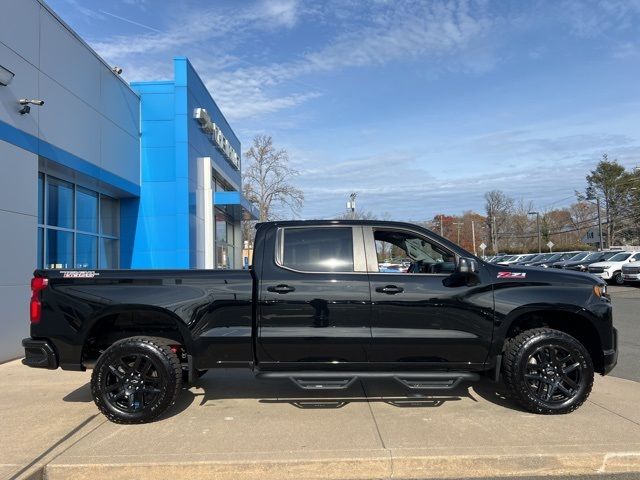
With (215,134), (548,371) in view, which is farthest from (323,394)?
(215,134)

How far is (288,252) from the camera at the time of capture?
5402mm

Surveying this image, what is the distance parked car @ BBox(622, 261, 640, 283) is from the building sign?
19391 mm

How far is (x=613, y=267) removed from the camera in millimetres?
26844

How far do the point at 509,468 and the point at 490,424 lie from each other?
33.5 inches

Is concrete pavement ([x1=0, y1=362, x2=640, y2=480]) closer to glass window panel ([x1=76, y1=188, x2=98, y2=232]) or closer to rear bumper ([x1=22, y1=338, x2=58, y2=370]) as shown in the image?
rear bumper ([x1=22, y1=338, x2=58, y2=370])

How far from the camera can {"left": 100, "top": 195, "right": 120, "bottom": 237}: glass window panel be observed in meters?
13.9

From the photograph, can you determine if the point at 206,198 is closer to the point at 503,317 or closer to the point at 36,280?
the point at 36,280

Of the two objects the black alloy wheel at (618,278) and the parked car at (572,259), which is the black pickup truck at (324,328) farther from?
the parked car at (572,259)

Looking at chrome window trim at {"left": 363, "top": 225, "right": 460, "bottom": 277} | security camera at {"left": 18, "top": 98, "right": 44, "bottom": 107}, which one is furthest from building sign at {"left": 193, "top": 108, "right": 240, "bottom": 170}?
chrome window trim at {"left": 363, "top": 225, "right": 460, "bottom": 277}

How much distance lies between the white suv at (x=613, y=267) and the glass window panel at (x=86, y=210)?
23757 millimetres

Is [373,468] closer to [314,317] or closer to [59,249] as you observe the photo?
[314,317]

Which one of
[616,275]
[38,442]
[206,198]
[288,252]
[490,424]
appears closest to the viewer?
[38,442]

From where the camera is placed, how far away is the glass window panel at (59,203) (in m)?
10.9

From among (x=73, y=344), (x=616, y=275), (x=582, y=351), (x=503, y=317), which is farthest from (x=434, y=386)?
(x=616, y=275)
